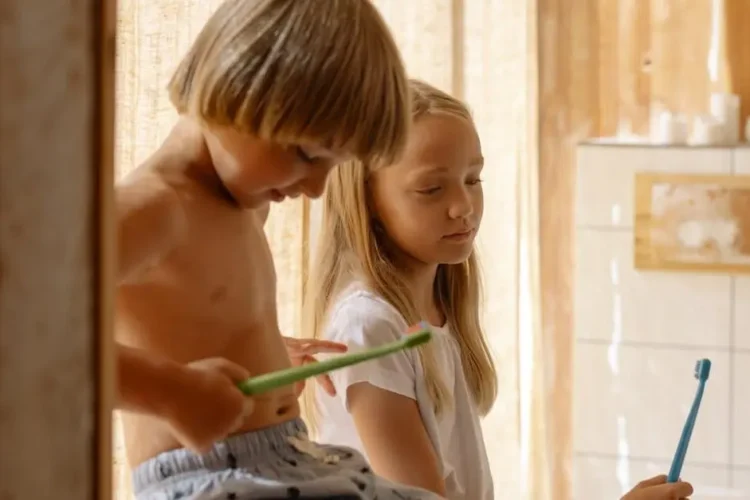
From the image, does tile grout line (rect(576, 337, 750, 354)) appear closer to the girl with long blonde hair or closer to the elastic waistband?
the girl with long blonde hair

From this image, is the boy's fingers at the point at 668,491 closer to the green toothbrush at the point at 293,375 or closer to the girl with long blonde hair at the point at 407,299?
the girl with long blonde hair at the point at 407,299

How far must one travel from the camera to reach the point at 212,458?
26.5 inches

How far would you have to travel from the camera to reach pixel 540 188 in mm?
1975

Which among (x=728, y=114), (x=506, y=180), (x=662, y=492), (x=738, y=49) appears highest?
(x=738, y=49)

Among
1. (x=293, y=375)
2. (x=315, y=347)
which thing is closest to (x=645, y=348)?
(x=315, y=347)

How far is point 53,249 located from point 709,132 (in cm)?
163

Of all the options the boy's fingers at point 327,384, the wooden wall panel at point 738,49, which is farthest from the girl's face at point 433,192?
the wooden wall panel at point 738,49

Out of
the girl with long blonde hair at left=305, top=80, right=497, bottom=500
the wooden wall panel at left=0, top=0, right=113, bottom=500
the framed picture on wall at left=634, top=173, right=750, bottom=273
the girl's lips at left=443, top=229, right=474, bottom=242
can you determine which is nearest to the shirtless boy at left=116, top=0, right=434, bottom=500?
the wooden wall panel at left=0, top=0, right=113, bottom=500

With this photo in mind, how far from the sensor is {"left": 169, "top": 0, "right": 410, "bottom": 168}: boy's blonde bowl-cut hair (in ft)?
2.03

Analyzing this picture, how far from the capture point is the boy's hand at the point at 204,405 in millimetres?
561

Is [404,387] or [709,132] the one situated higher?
[709,132]

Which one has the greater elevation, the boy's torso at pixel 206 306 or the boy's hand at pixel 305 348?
the boy's torso at pixel 206 306

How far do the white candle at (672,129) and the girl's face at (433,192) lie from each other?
89cm

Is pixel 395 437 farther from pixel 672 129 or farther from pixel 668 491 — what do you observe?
pixel 672 129
